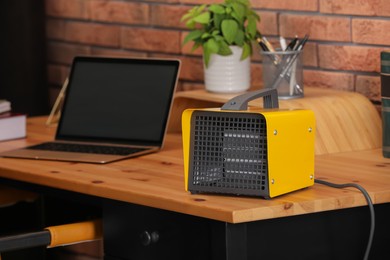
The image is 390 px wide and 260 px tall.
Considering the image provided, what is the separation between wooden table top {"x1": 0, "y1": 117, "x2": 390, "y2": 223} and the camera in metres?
1.83

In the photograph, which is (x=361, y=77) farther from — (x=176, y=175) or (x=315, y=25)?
(x=176, y=175)

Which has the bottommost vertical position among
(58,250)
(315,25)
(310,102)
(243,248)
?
(58,250)

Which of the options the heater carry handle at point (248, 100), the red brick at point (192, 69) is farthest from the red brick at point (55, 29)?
the heater carry handle at point (248, 100)

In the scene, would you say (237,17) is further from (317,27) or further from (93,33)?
(93,33)

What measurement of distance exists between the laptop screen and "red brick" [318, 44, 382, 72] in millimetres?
398

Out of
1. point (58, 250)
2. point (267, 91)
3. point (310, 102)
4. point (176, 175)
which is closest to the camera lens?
point (267, 91)

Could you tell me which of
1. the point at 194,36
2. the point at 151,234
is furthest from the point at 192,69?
the point at 151,234

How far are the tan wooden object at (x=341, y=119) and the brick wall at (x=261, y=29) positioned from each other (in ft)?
0.29

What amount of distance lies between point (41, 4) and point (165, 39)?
552 millimetres

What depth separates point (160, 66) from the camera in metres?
2.54

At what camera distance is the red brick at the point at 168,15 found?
117 inches

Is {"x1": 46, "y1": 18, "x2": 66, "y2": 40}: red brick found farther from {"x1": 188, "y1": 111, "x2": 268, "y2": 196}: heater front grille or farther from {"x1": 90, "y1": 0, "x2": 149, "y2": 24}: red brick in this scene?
{"x1": 188, "y1": 111, "x2": 268, "y2": 196}: heater front grille

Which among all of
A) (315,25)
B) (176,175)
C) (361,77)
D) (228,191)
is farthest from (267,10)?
(228,191)

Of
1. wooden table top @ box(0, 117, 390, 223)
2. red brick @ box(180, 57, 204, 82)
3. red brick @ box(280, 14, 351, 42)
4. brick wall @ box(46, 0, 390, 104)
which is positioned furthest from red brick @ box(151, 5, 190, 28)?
wooden table top @ box(0, 117, 390, 223)
